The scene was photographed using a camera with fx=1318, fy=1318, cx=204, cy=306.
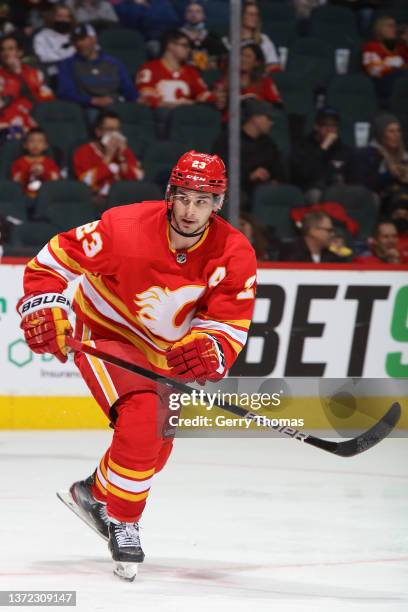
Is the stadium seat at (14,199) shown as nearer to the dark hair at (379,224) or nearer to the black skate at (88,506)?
the dark hair at (379,224)

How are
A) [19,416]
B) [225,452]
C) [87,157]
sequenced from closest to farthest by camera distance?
[225,452] < [19,416] < [87,157]

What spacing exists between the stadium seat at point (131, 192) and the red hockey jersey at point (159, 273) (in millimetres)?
4244

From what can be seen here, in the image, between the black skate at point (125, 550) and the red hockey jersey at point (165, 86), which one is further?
the red hockey jersey at point (165, 86)

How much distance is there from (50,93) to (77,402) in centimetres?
268

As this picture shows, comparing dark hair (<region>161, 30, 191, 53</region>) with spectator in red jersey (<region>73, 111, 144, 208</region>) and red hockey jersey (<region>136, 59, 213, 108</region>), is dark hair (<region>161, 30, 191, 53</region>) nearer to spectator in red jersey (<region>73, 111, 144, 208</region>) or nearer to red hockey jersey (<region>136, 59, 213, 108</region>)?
red hockey jersey (<region>136, 59, 213, 108</region>)

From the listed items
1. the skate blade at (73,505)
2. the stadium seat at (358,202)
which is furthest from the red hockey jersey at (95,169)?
the skate blade at (73,505)

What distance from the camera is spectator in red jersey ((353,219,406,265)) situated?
8203 millimetres

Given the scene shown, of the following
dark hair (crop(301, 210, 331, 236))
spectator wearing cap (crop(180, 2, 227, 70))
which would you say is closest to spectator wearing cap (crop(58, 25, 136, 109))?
spectator wearing cap (crop(180, 2, 227, 70))

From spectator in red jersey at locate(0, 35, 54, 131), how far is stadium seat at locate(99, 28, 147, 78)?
25.2 inches

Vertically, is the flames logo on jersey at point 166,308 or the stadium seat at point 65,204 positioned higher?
the flames logo on jersey at point 166,308

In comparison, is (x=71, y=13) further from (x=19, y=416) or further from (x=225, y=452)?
(x=225, y=452)

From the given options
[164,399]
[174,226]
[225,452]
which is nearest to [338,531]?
[164,399]

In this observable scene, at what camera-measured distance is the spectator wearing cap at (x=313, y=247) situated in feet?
26.0

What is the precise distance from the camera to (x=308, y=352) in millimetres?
7270
